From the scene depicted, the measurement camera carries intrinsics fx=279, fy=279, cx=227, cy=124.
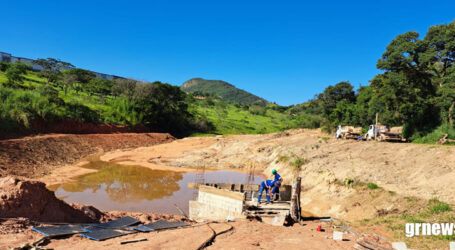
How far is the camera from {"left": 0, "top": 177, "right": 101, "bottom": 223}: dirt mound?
741cm

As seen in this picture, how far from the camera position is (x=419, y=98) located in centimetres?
1923

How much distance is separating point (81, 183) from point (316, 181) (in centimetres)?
1342

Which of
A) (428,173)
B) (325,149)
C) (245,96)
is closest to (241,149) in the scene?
(325,149)

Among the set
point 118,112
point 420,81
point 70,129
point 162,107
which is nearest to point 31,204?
point 420,81

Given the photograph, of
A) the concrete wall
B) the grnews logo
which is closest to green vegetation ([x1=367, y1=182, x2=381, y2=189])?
the grnews logo

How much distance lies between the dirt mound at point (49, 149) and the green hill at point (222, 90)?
4963 inches

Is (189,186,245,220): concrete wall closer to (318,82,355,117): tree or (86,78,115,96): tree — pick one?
(318,82,355,117): tree

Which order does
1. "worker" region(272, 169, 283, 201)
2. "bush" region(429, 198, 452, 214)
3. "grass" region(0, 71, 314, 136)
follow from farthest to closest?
1. "grass" region(0, 71, 314, 136)
2. "worker" region(272, 169, 283, 201)
3. "bush" region(429, 198, 452, 214)

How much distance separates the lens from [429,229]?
27.2 feet

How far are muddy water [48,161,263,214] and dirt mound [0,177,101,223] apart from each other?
3.87 m

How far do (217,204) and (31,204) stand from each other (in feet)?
20.0

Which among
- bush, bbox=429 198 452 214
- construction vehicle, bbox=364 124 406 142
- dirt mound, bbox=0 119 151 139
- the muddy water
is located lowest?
the muddy water

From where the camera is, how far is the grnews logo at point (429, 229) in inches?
317

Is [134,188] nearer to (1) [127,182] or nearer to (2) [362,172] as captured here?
(1) [127,182]
